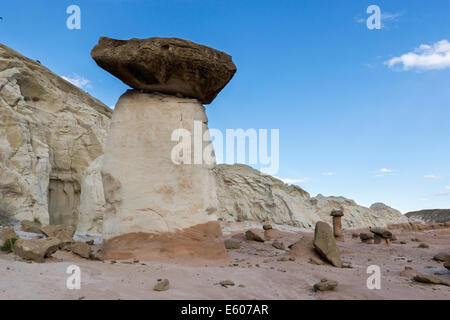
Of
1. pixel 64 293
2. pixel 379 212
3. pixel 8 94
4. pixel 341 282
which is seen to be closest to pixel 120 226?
pixel 64 293

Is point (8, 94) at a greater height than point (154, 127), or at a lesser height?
greater

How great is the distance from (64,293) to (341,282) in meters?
3.35

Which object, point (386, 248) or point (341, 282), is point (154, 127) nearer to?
point (341, 282)

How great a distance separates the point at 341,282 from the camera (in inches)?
173

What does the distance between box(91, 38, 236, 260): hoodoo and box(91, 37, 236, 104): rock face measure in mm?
16

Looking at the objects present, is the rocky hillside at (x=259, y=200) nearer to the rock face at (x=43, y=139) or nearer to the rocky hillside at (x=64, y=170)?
the rocky hillside at (x=64, y=170)

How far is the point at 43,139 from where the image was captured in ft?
51.2

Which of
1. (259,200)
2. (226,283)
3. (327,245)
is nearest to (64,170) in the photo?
(259,200)

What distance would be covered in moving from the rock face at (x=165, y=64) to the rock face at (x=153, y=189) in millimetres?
299

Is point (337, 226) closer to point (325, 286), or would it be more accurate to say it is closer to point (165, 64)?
point (325, 286)

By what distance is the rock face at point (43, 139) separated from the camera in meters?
13.4

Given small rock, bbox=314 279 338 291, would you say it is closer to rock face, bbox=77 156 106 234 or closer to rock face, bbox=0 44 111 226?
rock face, bbox=0 44 111 226

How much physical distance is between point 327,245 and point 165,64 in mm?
4311

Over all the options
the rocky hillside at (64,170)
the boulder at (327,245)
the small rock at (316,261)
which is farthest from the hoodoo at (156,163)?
the rocky hillside at (64,170)
